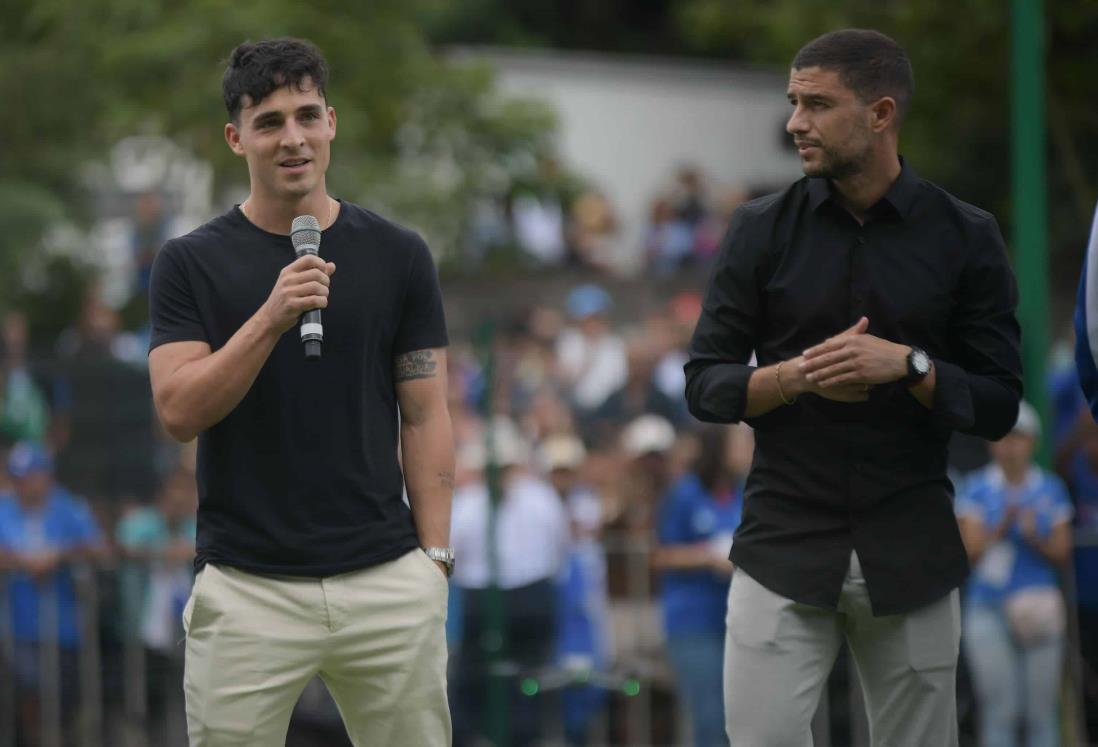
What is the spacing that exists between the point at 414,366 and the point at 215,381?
0.63 meters

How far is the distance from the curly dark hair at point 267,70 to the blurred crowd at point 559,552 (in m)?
4.24

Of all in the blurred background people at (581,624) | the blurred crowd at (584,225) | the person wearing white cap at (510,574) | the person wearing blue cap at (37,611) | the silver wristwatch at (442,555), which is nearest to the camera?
the silver wristwatch at (442,555)

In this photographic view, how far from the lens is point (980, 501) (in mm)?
9539

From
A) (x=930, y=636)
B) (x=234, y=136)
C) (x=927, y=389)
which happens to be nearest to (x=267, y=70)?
(x=234, y=136)

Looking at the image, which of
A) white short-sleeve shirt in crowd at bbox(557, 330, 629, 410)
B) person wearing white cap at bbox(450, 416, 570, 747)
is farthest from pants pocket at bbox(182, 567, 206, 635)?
white short-sleeve shirt in crowd at bbox(557, 330, 629, 410)

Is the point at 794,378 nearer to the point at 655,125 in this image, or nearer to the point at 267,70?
the point at 267,70

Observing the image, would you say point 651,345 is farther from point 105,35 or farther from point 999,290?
point 999,290

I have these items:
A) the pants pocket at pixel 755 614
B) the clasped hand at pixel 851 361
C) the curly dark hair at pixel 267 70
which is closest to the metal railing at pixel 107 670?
the pants pocket at pixel 755 614

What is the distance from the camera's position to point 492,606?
9656 mm

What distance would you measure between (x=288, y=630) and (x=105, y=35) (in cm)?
1172

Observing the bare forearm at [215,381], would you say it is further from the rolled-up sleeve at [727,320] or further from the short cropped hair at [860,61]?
the short cropped hair at [860,61]

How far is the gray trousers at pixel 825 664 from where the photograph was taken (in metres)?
5.16

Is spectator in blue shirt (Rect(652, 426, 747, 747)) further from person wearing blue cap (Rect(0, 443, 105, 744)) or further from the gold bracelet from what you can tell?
the gold bracelet

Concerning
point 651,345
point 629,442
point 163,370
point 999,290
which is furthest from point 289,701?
point 651,345
